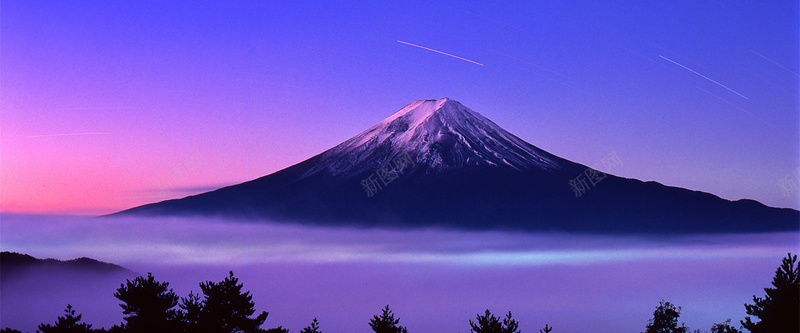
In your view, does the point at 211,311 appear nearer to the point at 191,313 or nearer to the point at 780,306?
the point at 191,313

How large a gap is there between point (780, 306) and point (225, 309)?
27.2 metres

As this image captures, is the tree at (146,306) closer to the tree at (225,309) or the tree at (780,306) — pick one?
the tree at (225,309)

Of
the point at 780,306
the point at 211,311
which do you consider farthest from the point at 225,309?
the point at 780,306

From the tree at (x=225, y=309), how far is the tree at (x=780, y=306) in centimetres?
2384

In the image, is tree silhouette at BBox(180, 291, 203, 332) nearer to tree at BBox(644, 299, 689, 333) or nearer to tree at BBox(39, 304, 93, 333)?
tree at BBox(39, 304, 93, 333)

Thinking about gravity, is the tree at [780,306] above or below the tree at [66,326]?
above

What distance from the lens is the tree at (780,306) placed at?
38031 mm

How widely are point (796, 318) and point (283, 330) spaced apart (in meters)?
24.8

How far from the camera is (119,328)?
40406 millimetres

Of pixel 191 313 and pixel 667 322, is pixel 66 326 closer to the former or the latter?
pixel 191 313

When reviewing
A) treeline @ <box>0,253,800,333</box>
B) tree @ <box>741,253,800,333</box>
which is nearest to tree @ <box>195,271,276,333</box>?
treeline @ <box>0,253,800,333</box>

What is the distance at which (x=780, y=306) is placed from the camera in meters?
39.2

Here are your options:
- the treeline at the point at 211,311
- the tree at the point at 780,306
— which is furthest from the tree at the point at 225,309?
the tree at the point at 780,306

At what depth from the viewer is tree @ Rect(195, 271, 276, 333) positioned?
4006cm
